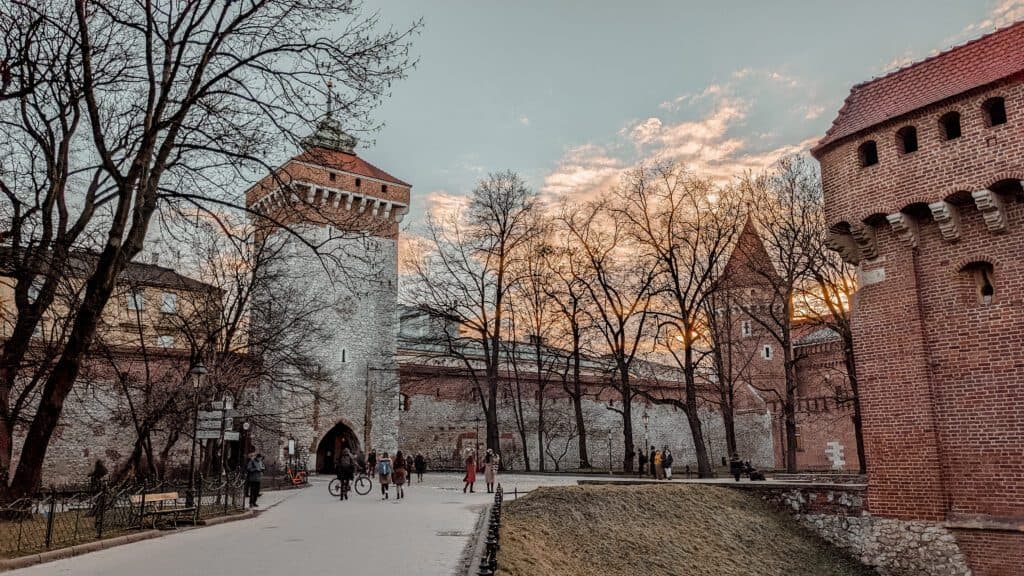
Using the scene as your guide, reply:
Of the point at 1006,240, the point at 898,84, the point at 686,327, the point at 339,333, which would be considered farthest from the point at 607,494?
the point at 339,333

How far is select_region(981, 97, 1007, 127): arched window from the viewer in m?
13.5

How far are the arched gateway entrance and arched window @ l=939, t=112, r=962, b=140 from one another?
28.5 meters

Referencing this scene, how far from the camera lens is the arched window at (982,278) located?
13.6 meters

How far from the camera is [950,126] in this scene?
46.5 feet

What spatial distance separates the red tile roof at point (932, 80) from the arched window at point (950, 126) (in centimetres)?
39

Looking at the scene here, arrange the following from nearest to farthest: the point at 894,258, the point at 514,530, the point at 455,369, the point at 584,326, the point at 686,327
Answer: the point at 514,530, the point at 894,258, the point at 686,327, the point at 584,326, the point at 455,369

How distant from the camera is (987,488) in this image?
13.0 m

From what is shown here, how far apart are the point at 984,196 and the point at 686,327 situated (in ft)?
50.6

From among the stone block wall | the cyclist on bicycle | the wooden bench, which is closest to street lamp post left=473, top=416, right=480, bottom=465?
the cyclist on bicycle

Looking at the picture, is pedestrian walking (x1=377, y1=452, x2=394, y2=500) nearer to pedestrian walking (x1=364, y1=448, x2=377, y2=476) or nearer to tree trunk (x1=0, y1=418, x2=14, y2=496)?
tree trunk (x1=0, y1=418, x2=14, y2=496)

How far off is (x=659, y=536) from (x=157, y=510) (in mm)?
9472

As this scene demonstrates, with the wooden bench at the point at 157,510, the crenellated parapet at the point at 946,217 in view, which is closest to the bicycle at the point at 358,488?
the wooden bench at the point at 157,510

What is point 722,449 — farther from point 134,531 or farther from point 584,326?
point 134,531

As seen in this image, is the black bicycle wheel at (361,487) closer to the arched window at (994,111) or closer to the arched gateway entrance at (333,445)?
the arched gateway entrance at (333,445)
